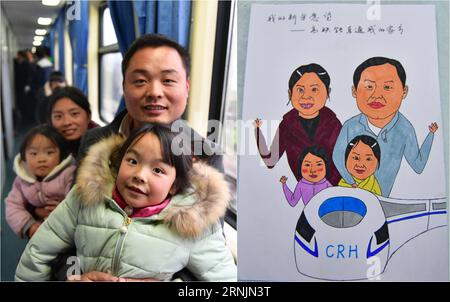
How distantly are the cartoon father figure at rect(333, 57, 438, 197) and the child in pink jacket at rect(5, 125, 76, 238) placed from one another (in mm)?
951

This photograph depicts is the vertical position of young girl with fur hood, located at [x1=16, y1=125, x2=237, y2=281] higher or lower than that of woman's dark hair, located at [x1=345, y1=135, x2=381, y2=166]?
lower

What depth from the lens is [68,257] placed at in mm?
1611

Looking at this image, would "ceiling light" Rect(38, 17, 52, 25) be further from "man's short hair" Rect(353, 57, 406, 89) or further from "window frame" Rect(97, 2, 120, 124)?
"man's short hair" Rect(353, 57, 406, 89)

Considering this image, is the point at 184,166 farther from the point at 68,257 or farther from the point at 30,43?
the point at 30,43

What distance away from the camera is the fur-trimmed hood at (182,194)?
1.59 metres

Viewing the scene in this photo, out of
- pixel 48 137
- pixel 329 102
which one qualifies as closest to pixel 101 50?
pixel 48 137

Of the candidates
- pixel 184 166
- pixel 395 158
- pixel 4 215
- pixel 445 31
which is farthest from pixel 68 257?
pixel 445 31

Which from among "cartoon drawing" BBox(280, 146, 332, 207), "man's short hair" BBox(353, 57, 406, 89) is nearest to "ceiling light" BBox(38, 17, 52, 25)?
"cartoon drawing" BBox(280, 146, 332, 207)

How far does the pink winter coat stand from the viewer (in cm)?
163

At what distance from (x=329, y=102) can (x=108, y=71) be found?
785 mm

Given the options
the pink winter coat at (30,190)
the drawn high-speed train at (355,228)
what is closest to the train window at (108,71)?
the pink winter coat at (30,190)

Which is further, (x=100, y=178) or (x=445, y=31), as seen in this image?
(x=445, y=31)

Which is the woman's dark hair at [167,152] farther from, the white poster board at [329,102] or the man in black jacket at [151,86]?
the white poster board at [329,102]
